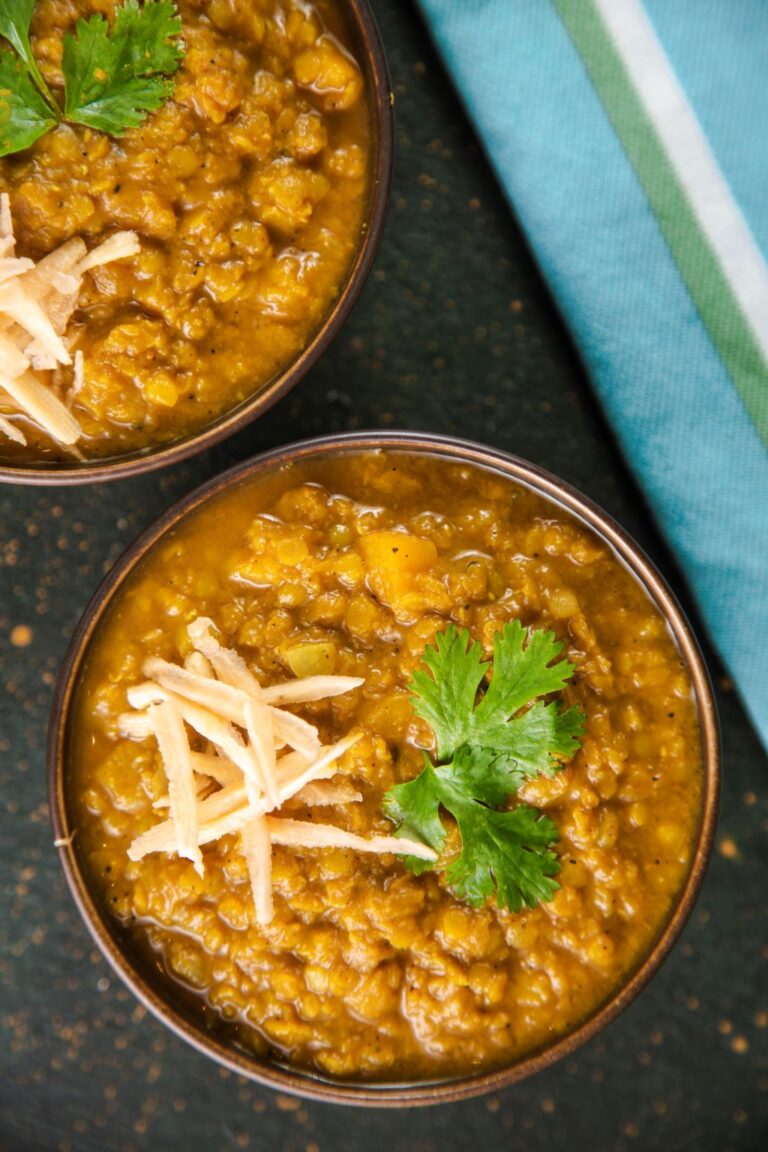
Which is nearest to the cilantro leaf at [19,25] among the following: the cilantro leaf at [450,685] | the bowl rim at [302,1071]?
the bowl rim at [302,1071]

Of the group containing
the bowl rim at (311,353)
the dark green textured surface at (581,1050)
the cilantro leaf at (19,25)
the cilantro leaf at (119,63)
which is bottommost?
the dark green textured surface at (581,1050)

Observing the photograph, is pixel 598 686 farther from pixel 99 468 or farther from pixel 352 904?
pixel 99 468

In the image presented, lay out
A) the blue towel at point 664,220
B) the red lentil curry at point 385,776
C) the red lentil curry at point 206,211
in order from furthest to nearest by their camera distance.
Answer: the blue towel at point 664,220 → the red lentil curry at point 385,776 → the red lentil curry at point 206,211

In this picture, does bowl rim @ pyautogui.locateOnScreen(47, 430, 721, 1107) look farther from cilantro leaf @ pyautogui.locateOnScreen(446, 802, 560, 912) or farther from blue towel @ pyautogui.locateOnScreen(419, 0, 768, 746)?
blue towel @ pyautogui.locateOnScreen(419, 0, 768, 746)

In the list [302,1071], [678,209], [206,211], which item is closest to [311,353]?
[206,211]

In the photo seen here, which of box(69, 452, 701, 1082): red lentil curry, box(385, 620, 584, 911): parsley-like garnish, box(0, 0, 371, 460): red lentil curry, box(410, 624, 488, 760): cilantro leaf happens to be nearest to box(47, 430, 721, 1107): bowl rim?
box(69, 452, 701, 1082): red lentil curry

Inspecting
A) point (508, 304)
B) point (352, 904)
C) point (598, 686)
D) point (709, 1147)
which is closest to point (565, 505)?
point (598, 686)

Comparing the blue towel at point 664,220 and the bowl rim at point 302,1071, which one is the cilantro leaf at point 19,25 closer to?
the bowl rim at point 302,1071

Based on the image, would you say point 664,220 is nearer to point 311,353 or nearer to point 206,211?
point 311,353
